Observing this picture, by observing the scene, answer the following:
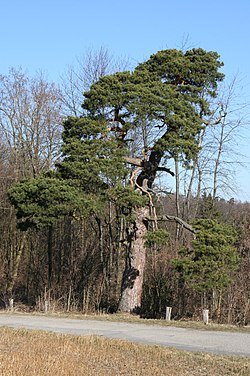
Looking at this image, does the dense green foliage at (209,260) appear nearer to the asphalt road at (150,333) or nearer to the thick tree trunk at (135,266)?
the asphalt road at (150,333)

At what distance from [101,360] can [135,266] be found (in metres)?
11.4

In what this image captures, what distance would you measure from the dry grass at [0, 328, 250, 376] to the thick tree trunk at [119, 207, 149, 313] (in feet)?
29.3

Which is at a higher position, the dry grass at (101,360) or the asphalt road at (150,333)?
the asphalt road at (150,333)

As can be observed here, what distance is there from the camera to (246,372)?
10.3 m

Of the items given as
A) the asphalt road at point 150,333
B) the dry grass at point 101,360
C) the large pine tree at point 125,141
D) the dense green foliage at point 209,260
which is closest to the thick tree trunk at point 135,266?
the large pine tree at point 125,141

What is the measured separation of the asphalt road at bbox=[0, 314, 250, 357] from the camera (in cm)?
1350

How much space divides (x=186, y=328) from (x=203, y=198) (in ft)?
56.3

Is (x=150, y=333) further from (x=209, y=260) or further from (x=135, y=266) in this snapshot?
(x=135, y=266)

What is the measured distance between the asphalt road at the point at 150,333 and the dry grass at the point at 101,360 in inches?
48.5

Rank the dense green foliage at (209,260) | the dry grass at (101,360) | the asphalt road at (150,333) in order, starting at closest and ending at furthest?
the dry grass at (101,360) → the asphalt road at (150,333) → the dense green foliage at (209,260)

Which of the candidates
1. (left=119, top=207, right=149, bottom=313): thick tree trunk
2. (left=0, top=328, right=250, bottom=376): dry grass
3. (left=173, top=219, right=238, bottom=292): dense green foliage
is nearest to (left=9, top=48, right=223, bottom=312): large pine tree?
(left=119, top=207, right=149, bottom=313): thick tree trunk

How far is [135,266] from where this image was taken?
22781 millimetres

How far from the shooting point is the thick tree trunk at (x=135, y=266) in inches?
886

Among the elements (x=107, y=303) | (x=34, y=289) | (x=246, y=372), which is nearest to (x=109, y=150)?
(x=107, y=303)
